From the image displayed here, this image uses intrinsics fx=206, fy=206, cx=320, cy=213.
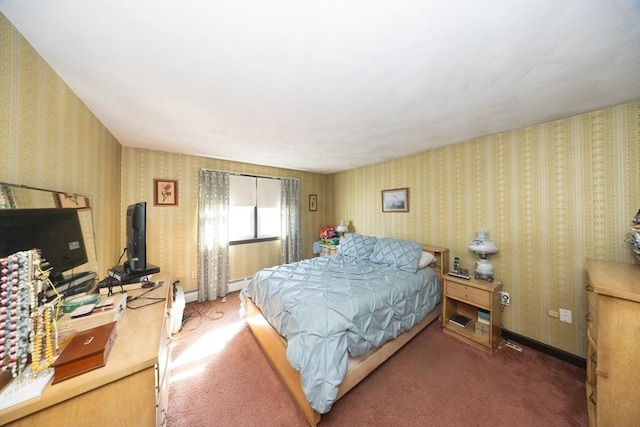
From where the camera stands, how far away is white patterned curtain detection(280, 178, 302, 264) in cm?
413

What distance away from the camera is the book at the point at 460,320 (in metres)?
2.37

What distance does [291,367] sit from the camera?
1635 mm

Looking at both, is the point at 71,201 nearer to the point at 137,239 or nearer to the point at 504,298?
the point at 137,239

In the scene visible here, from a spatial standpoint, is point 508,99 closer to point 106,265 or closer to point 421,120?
point 421,120

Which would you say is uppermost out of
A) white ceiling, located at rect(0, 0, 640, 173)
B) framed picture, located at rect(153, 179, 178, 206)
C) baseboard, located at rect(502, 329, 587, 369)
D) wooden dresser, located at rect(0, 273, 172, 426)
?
white ceiling, located at rect(0, 0, 640, 173)

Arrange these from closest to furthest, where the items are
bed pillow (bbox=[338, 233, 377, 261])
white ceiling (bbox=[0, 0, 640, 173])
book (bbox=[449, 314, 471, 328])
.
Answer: white ceiling (bbox=[0, 0, 640, 173])
book (bbox=[449, 314, 471, 328])
bed pillow (bbox=[338, 233, 377, 261])

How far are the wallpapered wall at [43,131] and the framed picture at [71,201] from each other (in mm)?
59

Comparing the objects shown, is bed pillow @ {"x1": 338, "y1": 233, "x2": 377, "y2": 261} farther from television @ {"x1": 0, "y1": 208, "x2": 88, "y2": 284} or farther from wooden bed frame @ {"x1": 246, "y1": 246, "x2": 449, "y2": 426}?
television @ {"x1": 0, "y1": 208, "x2": 88, "y2": 284}

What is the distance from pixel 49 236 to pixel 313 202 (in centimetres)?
375

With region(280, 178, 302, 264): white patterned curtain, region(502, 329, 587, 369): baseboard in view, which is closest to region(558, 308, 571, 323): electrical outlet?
region(502, 329, 587, 369): baseboard

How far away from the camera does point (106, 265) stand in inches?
85.3

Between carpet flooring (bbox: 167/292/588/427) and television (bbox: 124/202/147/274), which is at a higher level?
television (bbox: 124/202/147/274)

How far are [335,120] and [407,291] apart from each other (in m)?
1.90

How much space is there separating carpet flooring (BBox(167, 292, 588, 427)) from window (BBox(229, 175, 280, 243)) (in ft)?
6.24
